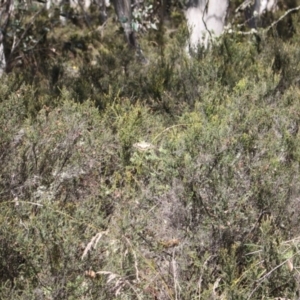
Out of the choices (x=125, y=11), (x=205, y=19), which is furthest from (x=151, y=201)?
(x=125, y=11)

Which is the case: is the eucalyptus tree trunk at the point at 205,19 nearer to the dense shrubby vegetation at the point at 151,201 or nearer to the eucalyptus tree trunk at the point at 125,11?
the eucalyptus tree trunk at the point at 125,11

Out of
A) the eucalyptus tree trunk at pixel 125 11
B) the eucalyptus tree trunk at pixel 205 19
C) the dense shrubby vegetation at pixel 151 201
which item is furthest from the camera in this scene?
the eucalyptus tree trunk at pixel 125 11

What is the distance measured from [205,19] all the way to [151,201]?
3.64 meters

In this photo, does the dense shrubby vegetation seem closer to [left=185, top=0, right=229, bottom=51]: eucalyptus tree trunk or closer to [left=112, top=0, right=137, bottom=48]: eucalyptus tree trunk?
[left=185, top=0, right=229, bottom=51]: eucalyptus tree trunk

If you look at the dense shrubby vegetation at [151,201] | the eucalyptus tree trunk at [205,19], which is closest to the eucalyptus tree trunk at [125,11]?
the eucalyptus tree trunk at [205,19]

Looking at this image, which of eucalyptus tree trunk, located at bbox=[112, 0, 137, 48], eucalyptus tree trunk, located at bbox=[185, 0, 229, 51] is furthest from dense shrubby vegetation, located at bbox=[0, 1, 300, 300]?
eucalyptus tree trunk, located at bbox=[112, 0, 137, 48]

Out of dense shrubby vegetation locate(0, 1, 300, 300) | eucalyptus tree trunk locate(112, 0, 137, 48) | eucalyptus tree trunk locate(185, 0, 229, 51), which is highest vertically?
eucalyptus tree trunk locate(112, 0, 137, 48)

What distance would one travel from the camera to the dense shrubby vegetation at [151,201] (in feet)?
7.79

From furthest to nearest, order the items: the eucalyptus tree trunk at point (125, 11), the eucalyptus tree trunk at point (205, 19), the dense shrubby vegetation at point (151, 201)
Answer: the eucalyptus tree trunk at point (125, 11), the eucalyptus tree trunk at point (205, 19), the dense shrubby vegetation at point (151, 201)

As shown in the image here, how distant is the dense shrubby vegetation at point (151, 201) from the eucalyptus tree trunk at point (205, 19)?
1.72 m

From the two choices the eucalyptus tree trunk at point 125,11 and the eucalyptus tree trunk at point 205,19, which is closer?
the eucalyptus tree trunk at point 205,19

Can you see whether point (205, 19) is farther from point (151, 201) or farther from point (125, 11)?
point (151, 201)

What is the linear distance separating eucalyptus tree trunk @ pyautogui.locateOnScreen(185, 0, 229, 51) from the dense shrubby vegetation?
1.72 metres

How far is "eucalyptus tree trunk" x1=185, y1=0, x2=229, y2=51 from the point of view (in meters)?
5.98
